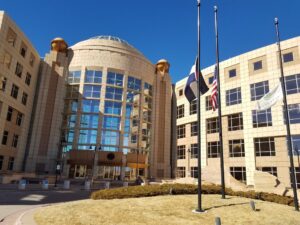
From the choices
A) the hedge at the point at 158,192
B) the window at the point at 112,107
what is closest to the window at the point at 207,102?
the window at the point at 112,107

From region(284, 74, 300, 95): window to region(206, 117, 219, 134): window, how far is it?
545 inches

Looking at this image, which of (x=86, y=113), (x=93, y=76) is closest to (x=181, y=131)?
(x=86, y=113)

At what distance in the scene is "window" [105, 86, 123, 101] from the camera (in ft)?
181

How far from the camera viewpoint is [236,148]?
1735 inches

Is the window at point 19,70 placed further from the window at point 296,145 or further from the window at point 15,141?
the window at point 296,145

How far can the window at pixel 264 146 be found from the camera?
39656 mm

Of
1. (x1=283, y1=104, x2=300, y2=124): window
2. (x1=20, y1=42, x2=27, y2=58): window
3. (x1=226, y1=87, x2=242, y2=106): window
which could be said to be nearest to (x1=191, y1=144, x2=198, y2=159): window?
(x1=226, y1=87, x2=242, y2=106): window

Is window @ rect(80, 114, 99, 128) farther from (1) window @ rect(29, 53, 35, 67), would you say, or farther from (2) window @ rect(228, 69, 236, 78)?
(2) window @ rect(228, 69, 236, 78)

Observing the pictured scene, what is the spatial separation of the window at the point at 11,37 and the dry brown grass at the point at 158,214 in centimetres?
3732

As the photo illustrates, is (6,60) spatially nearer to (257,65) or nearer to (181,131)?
(181,131)

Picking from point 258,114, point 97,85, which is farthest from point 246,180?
point 97,85

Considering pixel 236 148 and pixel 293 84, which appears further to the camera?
pixel 236 148

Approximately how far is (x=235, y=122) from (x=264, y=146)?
6840 millimetres

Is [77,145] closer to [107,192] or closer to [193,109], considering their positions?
[193,109]
